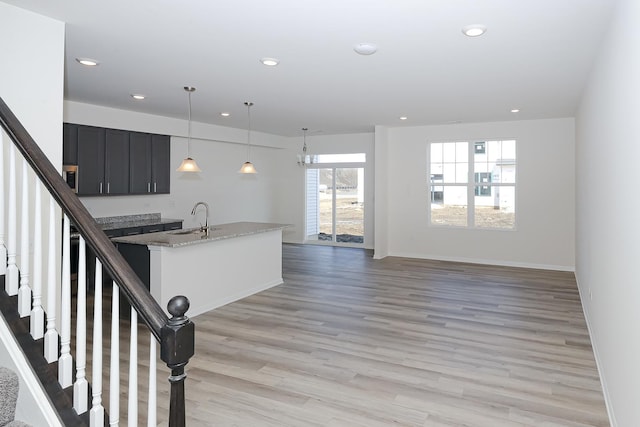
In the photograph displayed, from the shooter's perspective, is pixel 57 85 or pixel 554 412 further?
pixel 57 85

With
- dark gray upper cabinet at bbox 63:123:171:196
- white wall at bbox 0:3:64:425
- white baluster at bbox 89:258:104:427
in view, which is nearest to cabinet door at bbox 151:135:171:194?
dark gray upper cabinet at bbox 63:123:171:196

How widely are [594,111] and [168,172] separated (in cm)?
614

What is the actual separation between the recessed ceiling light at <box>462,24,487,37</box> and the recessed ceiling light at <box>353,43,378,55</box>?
2.35 feet

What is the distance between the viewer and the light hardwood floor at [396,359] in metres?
2.76

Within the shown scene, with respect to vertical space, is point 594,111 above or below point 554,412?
above

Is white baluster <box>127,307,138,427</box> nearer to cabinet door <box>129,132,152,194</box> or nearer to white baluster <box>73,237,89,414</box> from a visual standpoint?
white baluster <box>73,237,89,414</box>

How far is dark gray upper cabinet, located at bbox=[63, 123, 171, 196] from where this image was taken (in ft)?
19.7

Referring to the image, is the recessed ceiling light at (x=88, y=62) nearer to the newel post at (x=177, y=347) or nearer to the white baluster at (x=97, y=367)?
the white baluster at (x=97, y=367)

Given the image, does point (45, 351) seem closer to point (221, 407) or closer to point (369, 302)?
point (221, 407)

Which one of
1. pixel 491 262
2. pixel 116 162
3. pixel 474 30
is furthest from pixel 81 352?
pixel 491 262

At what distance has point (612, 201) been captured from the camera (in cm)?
285

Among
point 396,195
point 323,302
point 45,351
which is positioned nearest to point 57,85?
point 45,351

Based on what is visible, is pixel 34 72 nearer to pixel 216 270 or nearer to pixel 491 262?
pixel 216 270

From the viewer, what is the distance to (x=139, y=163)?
6.92 meters
